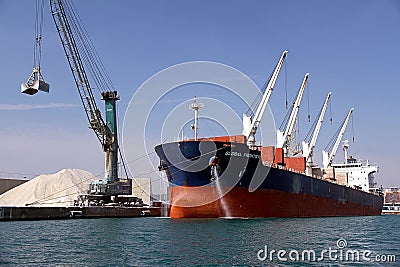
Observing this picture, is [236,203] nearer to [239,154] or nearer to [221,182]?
→ [221,182]

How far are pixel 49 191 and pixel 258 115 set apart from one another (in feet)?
129

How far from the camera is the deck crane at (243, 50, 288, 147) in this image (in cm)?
4188

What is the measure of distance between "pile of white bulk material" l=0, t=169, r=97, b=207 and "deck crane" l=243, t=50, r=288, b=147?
90.6 feet

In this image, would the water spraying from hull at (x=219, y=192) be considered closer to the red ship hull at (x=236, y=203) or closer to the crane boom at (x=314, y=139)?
the red ship hull at (x=236, y=203)

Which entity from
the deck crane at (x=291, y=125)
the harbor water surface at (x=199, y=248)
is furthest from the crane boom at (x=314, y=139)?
the harbor water surface at (x=199, y=248)

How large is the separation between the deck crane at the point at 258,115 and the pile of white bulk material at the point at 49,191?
90.6 ft

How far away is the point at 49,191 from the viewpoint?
2771 inches

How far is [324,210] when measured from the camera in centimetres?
4716

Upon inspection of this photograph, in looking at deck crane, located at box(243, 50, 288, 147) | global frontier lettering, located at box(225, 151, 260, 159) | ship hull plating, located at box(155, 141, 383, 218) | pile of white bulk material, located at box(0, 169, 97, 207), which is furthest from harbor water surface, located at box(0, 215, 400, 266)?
pile of white bulk material, located at box(0, 169, 97, 207)

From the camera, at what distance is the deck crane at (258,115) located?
137 feet

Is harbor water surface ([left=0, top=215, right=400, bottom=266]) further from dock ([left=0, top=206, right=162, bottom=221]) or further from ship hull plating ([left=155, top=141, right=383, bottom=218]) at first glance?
dock ([left=0, top=206, right=162, bottom=221])

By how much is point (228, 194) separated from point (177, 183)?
12.9 ft

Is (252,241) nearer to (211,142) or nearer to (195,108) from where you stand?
(211,142)

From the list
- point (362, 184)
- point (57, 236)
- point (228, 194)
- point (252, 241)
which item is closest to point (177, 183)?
point (228, 194)
